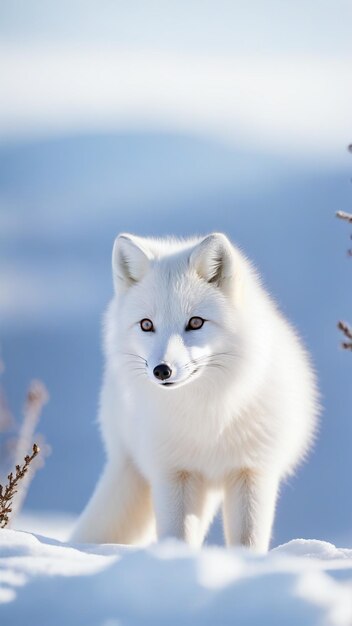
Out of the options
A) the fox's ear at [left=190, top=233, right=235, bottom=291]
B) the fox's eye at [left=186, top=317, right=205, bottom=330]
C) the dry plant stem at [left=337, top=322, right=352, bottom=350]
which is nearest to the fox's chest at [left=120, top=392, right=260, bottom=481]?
the fox's eye at [left=186, top=317, right=205, bottom=330]

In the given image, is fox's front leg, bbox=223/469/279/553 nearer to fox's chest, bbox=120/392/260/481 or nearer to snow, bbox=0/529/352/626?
fox's chest, bbox=120/392/260/481

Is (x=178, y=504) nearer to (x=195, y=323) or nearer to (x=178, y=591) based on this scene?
(x=195, y=323)

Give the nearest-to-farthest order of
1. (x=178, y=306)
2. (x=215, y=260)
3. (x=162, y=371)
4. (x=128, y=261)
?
(x=162, y=371)
(x=178, y=306)
(x=215, y=260)
(x=128, y=261)

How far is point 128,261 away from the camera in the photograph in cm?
276

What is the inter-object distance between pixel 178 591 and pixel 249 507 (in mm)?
1224

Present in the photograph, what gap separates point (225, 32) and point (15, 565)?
6.93 ft

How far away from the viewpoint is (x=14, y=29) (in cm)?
275

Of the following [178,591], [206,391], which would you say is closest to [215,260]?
[206,391]

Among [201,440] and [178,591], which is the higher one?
[201,440]

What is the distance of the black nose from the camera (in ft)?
7.32

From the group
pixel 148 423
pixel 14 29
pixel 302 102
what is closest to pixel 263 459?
pixel 148 423

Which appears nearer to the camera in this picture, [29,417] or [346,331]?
[346,331]

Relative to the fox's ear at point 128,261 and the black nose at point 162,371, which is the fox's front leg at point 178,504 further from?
the fox's ear at point 128,261

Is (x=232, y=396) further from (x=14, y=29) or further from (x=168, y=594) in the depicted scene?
(x=14, y=29)
